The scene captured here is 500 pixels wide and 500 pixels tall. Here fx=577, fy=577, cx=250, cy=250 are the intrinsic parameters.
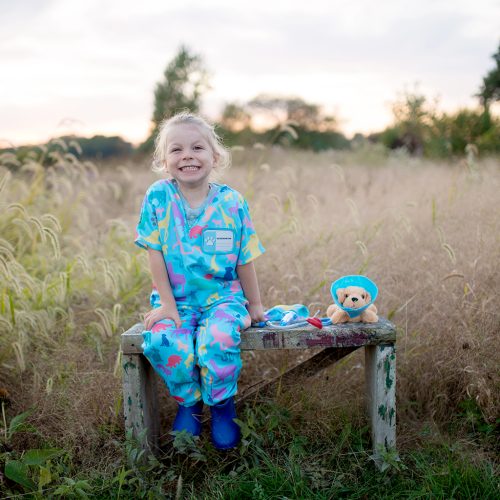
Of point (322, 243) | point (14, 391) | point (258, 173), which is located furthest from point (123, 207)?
point (14, 391)

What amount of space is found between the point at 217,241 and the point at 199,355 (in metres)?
0.52

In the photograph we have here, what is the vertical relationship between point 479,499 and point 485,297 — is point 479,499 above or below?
below

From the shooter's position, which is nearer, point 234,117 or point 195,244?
point 195,244

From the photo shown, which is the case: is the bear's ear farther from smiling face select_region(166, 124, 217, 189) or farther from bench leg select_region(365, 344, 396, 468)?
smiling face select_region(166, 124, 217, 189)

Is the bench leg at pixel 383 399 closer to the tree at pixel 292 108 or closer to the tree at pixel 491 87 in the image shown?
the tree at pixel 491 87

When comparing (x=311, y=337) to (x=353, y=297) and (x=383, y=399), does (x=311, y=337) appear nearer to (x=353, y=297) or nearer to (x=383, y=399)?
(x=353, y=297)

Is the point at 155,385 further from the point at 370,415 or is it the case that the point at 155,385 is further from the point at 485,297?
the point at 485,297

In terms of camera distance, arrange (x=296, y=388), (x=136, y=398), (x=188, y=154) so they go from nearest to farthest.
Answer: (x=136, y=398)
(x=188, y=154)
(x=296, y=388)

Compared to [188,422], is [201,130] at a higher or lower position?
higher

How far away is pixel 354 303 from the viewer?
247 centimetres

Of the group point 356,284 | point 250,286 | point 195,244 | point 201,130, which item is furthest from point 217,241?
point 356,284

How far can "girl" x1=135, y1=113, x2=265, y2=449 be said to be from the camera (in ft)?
7.75

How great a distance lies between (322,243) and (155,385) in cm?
172

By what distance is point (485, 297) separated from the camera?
309 centimetres
